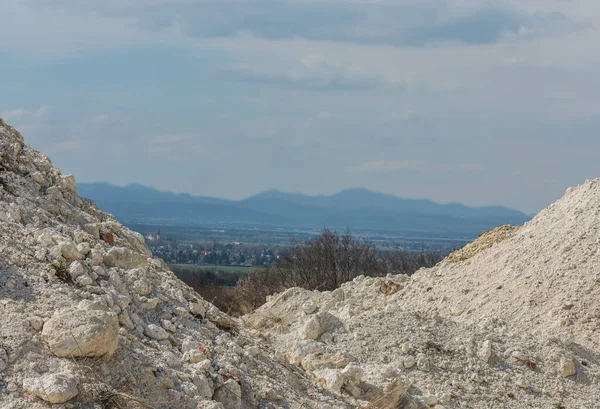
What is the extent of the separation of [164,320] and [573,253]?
30.8 ft

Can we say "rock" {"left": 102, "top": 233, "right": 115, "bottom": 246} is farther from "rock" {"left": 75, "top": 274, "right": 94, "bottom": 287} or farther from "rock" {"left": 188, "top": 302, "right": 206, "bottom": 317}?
"rock" {"left": 75, "top": 274, "right": 94, "bottom": 287}

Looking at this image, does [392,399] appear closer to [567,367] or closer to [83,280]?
[567,367]

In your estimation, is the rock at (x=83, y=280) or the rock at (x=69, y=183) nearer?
the rock at (x=83, y=280)

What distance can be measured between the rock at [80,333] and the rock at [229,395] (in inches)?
48.6

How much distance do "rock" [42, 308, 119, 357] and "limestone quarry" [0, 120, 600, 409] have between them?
0.04 feet

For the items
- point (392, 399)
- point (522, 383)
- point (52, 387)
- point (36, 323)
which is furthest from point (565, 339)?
point (52, 387)

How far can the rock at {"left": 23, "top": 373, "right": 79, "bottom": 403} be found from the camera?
20.4ft

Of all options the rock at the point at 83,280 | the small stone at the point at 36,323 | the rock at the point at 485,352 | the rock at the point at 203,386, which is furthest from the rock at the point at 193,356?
the rock at the point at 485,352

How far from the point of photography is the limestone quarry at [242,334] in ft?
22.4

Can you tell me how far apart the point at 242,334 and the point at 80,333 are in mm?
3296

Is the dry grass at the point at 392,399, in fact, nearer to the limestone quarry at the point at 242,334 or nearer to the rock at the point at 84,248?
the limestone quarry at the point at 242,334

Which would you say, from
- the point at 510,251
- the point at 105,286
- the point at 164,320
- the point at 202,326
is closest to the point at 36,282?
the point at 105,286

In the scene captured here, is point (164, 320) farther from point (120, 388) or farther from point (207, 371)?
point (120, 388)

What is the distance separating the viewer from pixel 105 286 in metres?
8.18
